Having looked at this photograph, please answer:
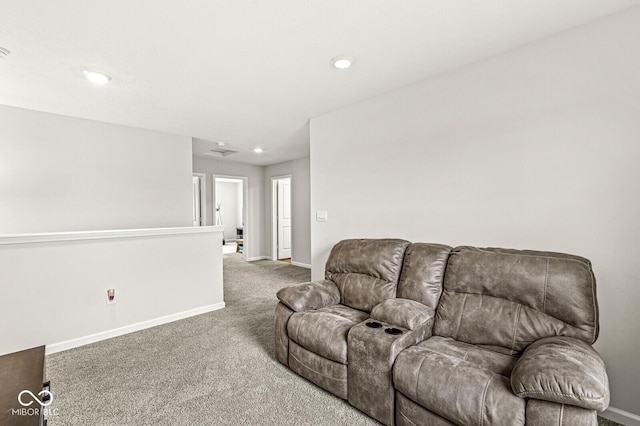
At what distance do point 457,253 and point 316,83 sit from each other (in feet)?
6.41

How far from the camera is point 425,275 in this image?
2.18m

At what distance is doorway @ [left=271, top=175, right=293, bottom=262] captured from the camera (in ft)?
24.3

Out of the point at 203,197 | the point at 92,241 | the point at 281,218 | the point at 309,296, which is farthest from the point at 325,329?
the point at 281,218

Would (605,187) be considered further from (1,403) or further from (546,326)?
(1,403)

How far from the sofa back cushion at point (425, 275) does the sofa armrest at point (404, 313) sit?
9cm

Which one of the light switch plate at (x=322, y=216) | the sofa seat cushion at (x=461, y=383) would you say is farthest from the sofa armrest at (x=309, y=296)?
the light switch plate at (x=322, y=216)

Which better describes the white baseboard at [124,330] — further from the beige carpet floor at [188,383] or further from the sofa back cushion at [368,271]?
the sofa back cushion at [368,271]

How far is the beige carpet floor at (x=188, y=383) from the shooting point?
182 cm

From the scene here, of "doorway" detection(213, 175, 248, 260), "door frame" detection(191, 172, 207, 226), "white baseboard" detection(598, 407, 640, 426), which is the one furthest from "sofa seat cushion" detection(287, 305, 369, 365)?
"doorway" detection(213, 175, 248, 260)

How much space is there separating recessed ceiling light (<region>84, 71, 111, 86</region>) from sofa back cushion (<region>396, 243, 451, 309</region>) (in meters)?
3.08

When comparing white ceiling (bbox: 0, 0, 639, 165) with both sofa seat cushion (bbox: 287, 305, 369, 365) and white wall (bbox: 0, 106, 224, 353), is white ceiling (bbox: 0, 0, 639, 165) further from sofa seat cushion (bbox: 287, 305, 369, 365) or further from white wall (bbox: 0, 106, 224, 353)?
sofa seat cushion (bbox: 287, 305, 369, 365)

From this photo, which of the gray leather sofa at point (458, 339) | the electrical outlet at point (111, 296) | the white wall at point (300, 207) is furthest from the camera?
the white wall at point (300, 207)

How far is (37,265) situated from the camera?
2.65 m

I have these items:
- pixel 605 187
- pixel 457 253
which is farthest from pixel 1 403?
pixel 605 187
